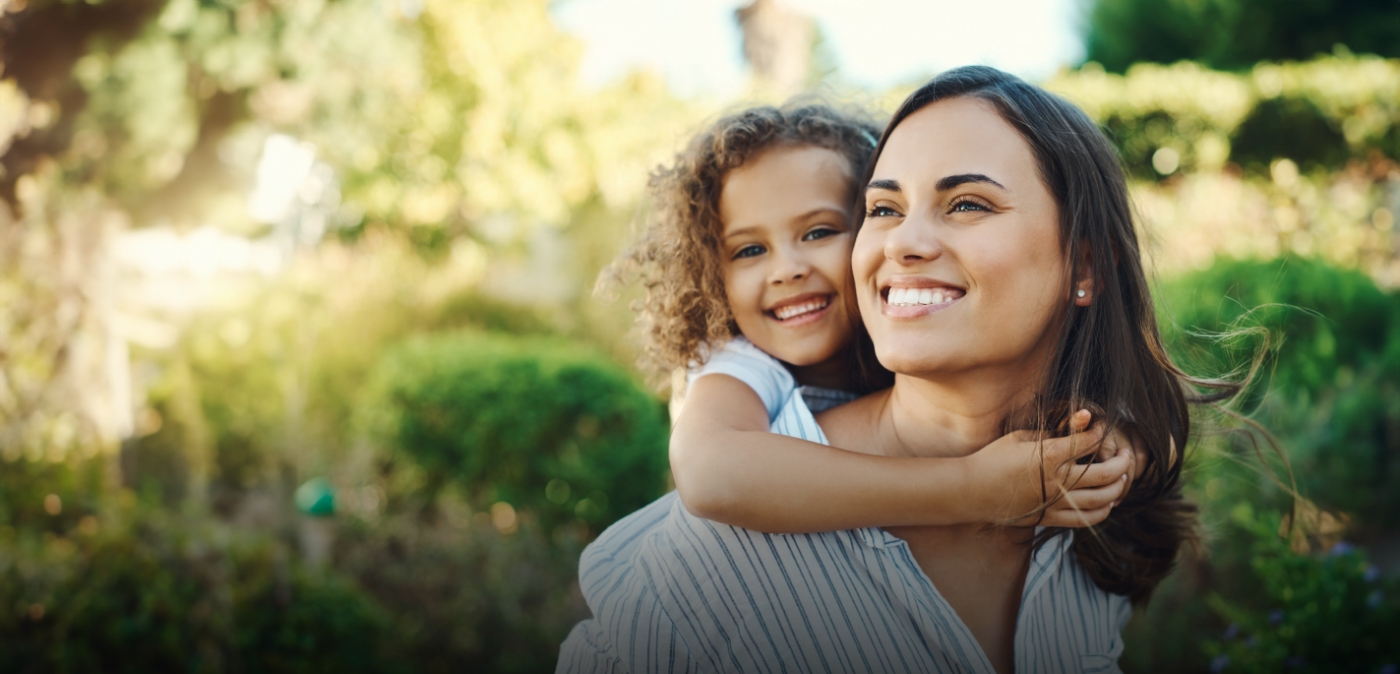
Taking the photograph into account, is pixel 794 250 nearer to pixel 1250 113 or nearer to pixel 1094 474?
pixel 1094 474

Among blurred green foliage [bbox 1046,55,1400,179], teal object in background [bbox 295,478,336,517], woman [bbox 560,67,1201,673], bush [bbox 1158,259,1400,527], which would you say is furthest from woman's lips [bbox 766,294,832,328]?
blurred green foliage [bbox 1046,55,1400,179]

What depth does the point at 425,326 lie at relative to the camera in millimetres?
9234

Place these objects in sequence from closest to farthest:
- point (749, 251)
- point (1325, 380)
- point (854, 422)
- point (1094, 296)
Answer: point (1094, 296)
point (854, 422)
point (749, 251)
point (1325, 380)

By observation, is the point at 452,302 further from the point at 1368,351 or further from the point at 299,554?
the point at 1368,351

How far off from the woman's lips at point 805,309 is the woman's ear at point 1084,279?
0.60 meters

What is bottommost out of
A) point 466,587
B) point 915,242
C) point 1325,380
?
point 466,587

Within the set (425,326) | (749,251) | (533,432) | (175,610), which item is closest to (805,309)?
(749,251)

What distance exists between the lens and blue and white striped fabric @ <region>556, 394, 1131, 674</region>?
5.25 feet

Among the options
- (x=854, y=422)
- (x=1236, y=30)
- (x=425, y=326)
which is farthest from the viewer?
(x=1236, y=30)

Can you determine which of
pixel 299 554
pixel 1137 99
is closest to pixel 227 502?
pixel 299 554

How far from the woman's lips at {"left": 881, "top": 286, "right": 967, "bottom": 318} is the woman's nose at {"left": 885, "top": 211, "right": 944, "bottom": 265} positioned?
6 cm

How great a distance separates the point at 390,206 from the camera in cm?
877

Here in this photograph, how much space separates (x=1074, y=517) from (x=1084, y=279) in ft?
1.54

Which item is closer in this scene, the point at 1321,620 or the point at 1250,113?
the point at 1321,620
